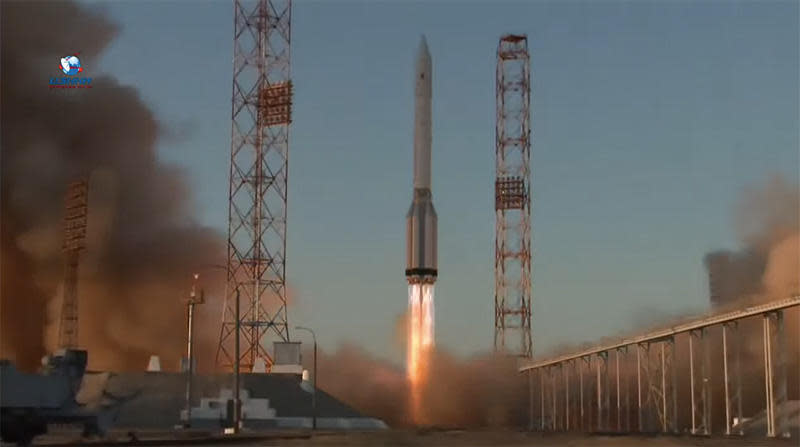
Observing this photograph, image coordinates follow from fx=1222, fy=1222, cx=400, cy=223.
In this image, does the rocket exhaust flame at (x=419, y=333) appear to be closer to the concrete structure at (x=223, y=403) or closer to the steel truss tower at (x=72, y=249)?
the concrete structure at (x=223, y=403)

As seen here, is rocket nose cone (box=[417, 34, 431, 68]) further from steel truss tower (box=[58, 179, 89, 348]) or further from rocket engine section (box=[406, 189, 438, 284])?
steel truss tower (box=[58, 179, 89, 348])

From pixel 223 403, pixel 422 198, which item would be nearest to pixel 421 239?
pixel 422 198

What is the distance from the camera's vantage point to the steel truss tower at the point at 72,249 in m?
129

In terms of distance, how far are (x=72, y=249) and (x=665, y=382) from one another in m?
63.5

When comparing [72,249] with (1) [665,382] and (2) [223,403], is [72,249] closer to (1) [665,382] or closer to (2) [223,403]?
(2) [223,403]

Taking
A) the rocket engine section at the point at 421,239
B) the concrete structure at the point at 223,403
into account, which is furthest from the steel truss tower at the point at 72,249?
the rocket engine section at the point at 421,239

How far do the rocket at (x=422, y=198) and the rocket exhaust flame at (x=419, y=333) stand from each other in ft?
4.59

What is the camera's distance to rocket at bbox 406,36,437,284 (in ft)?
454

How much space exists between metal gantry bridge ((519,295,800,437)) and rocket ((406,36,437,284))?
64.8ft

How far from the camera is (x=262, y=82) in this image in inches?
5615

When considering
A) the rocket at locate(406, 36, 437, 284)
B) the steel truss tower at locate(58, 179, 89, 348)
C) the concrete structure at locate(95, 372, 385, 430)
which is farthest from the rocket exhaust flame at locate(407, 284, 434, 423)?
the steel truss tower at locate(58, 179, 89, 348)

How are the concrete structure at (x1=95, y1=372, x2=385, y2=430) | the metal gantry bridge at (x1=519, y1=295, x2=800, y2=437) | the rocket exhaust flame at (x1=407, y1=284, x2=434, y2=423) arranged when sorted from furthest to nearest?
the rocket exhaust flame at (x1=407, y1=284, x2=434, y2=423) → the concrete structure at (x1=95, y1=372, x2=385, y2=430) → the metal gantry bridge at (x1=519, y1=295, x2=800, y2=437)

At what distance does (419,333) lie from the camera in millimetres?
135625

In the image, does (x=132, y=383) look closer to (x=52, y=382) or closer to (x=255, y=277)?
(x=255, y=277)
